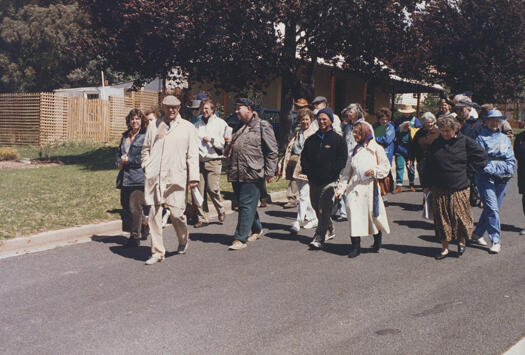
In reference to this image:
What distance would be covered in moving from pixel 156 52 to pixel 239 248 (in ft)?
32.4

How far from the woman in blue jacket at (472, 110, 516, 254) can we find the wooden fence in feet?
59.8

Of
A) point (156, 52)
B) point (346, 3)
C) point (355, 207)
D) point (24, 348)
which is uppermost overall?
point (346, 3)

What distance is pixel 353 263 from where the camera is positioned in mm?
6613

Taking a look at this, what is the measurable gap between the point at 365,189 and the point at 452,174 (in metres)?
1.04

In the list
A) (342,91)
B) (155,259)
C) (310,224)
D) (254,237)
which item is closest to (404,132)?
(310,224)

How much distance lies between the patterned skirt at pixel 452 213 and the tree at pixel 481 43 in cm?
1997

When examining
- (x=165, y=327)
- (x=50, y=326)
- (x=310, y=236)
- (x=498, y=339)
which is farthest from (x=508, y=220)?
(x=50, y=326)

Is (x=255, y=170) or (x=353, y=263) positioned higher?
(x=255, y=170)

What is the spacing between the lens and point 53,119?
22.3m

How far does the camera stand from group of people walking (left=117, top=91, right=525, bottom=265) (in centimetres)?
663

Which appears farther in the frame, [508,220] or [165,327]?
[508,220]

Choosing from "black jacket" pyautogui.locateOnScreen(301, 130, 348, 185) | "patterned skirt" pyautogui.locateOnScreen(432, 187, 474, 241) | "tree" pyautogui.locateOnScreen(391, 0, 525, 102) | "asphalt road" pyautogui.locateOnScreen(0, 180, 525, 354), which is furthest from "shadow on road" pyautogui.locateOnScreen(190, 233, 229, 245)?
"tree" pyautogui.locateOnScreen(391, 0, 525, 102)

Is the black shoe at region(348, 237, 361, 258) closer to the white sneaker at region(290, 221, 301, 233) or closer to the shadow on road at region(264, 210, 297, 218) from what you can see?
the white sneaker at region(290, 221, 301, 233)

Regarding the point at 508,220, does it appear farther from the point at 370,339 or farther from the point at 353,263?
the point at 370,339
